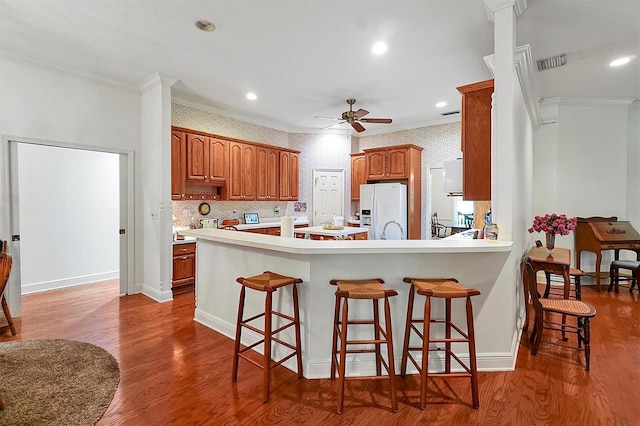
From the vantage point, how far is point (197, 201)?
533 cm

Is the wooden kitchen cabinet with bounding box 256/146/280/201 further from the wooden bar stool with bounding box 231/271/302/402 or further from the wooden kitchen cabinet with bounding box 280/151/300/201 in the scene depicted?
the wooden bar stool with bounding box 231/271/302/402

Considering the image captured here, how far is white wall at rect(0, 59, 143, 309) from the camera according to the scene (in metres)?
3.42

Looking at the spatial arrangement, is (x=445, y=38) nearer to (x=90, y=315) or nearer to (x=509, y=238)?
(x=509, y=238)

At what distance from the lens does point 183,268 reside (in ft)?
14.6

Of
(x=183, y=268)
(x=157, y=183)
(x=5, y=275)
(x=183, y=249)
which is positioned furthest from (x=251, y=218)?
(x=5, y=275)

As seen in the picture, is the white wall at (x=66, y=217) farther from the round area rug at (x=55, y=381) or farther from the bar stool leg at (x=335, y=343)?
the bar stool leg at (x=335, y=343)

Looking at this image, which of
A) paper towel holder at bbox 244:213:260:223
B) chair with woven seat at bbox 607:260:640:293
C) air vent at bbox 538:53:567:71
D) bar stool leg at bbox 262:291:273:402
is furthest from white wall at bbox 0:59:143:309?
chair with woven seat at bbox 607:260:640:293

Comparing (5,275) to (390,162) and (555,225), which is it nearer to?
(555,225)

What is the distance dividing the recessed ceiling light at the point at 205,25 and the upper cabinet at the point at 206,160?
2.15m

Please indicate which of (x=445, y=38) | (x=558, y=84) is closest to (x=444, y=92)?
(x=558, y=84)

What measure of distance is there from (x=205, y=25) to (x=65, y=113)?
2.23 meters

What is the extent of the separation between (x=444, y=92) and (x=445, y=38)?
171 cm

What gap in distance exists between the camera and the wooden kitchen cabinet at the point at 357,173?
6.99 m

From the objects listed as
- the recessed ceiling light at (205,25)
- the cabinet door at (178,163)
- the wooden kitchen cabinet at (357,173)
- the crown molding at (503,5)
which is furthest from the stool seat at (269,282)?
the wooden kitchen cabinet at (357,173)
